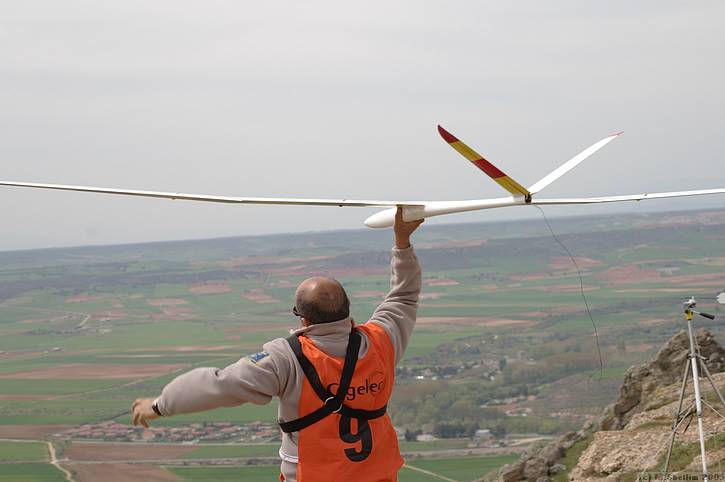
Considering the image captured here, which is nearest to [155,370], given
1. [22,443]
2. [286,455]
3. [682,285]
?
[22,443]

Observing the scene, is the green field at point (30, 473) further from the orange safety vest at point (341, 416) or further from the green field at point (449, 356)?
the orange safety vest at point (341, 416)

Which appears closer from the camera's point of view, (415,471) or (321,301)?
(321,301)

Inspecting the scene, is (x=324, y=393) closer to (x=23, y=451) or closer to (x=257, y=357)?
(x=257, y=357)

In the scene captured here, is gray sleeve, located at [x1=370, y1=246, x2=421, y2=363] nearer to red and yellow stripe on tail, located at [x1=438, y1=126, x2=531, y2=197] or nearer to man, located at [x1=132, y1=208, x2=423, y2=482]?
man, located at [x1=132, y1=208, x2=423, y2=482]

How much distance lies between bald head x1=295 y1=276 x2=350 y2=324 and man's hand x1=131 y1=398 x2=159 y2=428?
972 millimetres

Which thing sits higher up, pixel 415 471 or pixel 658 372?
pixel 658 372

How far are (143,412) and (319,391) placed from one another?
36.7 inches

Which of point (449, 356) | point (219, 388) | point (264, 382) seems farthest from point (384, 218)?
point (449, 356)

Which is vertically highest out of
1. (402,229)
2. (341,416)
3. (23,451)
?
(402,229)

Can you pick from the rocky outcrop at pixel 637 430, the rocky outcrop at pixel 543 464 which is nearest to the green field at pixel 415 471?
the rocky outcrop at pixel 637 430

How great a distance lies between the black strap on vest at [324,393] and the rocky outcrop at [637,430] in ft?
34.4

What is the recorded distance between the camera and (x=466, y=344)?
149000 mm

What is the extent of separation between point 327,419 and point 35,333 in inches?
8147

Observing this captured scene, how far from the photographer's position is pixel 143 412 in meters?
3.91
